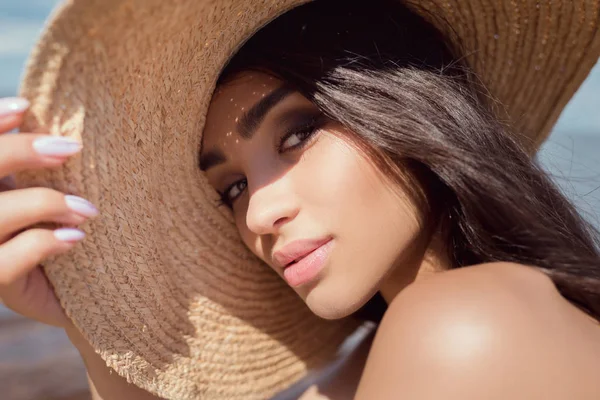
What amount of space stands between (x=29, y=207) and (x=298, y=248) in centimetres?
57

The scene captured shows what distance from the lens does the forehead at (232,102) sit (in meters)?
1.41

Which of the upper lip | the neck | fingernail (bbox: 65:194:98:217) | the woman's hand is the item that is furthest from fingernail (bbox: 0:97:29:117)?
the neck

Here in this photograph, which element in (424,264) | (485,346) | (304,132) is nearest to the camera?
(485,346)

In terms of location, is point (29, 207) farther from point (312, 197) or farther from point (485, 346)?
point (485, 346)

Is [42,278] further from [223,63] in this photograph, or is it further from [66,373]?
[66,373]

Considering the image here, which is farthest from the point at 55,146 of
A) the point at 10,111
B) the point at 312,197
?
the point at 312,197

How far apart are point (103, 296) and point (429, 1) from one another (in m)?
1.05

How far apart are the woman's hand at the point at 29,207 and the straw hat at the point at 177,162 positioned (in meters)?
0.03

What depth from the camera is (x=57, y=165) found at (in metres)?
1.10

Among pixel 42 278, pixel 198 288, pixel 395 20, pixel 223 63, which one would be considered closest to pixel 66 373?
pixel 198 288

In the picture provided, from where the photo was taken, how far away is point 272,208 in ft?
4.45

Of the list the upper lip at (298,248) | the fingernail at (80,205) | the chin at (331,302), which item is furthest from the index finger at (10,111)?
the chin at (331,302)

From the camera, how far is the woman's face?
1325mm

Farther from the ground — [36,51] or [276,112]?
[36,51]
